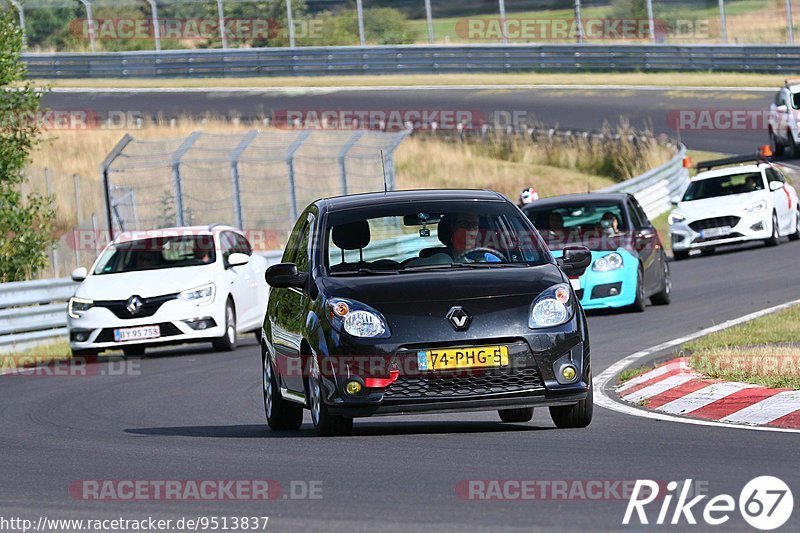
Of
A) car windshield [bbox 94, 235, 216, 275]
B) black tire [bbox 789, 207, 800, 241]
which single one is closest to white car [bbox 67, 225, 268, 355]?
car windshield [bbox 94, 235, 216, 275]

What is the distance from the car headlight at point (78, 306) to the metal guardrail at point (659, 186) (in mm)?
13000

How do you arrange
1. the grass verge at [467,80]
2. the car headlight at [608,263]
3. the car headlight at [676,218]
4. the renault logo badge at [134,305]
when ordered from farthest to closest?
1. the grass verge at [467,80]
2. the car headlight at [676,218]
3. the car headlight at [608,263]
4. the renault logo badge at [134,305]

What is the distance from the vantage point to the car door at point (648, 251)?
1973cm

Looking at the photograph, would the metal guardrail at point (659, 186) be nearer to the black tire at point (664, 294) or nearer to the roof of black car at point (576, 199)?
the roof of black car at point (576, 199)

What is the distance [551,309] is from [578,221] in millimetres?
10819

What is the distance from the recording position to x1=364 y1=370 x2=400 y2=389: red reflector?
9.57 meters

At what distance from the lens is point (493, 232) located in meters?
10.7

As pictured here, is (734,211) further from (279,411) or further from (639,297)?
(279,411)

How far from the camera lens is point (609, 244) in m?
19.6

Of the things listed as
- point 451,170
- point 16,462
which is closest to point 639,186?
point 451,170

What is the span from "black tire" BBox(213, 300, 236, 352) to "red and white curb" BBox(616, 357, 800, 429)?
24.4 feet

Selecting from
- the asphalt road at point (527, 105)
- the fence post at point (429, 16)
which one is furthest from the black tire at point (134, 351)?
the fence post at point (429, 16)

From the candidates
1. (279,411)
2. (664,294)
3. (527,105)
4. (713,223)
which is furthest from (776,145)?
(279,411)

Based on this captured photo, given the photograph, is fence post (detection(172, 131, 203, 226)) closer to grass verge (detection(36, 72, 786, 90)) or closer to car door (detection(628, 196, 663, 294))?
car door (detection(628, 196, 663, 294))
